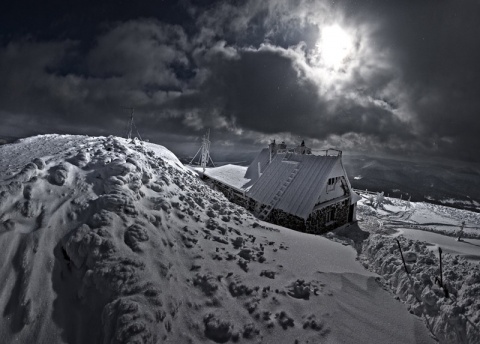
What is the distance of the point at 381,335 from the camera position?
4957 millimetres

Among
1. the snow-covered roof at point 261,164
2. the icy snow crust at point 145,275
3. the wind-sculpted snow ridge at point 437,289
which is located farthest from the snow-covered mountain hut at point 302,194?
the icy snow crust at point 145,275

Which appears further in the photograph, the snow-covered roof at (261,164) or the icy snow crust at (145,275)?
the snow-covered roof at (261,164)

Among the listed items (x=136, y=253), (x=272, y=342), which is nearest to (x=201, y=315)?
(x=272, y=342)

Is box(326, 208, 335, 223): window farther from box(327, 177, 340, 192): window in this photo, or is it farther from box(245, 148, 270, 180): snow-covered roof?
box(245, 148, 270, 180): snow-covered roof

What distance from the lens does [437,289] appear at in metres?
6.29

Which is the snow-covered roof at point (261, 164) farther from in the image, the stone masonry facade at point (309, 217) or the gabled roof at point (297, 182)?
the gabled roof at point (297, 182)

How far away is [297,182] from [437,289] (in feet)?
39.3

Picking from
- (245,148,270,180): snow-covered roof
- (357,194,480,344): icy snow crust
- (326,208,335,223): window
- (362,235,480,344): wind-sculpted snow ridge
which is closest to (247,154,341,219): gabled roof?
(326,208,335,223): window

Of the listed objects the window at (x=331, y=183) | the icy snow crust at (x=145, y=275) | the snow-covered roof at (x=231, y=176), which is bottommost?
the icy snow crust at (x=145, y=275)

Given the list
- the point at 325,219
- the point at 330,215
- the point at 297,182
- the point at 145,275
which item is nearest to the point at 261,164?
the point at 297,182

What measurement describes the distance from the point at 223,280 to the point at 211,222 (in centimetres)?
284

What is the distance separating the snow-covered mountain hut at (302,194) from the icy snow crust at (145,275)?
26.5 ft

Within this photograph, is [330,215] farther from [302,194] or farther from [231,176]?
[231,176]

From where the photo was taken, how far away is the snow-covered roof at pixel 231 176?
2236cm
